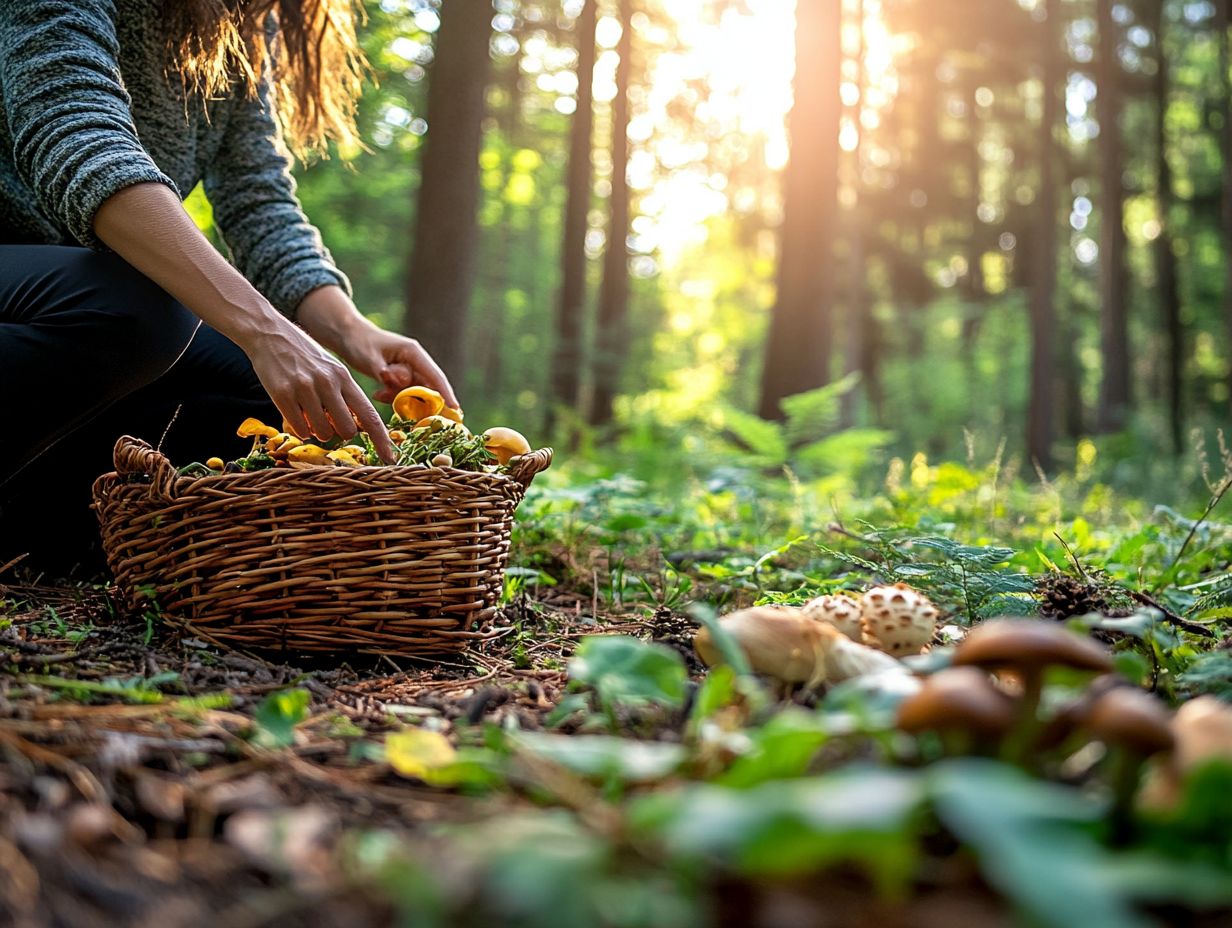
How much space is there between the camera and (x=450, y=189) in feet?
18.0

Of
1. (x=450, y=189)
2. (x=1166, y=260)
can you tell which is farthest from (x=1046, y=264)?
(x=450, y=189)

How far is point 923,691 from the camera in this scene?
933 millimetres

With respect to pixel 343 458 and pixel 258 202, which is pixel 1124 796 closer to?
pixel 343 458

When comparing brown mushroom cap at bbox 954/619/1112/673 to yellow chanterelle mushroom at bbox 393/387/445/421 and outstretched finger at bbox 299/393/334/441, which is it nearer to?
outstretched finger at bbox 299/393/334/441

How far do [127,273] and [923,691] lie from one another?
77.2 inches

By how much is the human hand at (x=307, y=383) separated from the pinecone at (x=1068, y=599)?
52.8 inches

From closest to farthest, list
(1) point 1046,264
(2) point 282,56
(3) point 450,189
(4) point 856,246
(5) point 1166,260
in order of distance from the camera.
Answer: (2) point 282,56, (3) point 450,189, (1) point 1046,264, (4) point 856,246, (5) point 1166,260

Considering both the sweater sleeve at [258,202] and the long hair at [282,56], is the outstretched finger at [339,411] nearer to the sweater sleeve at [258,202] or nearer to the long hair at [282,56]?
the sweater sleeve at [258,202]

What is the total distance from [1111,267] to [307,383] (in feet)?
47.3

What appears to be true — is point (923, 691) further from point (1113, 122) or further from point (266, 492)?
point (1113, 122)

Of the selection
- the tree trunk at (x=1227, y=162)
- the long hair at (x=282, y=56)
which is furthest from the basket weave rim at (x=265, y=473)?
the tree trunk at (x=1227, y=162)

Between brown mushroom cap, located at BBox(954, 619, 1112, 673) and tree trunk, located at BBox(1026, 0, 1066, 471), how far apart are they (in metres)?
13.3

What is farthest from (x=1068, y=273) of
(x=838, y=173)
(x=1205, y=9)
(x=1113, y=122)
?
(x=838, y=173)

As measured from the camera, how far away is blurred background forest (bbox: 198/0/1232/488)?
24.0 ft
